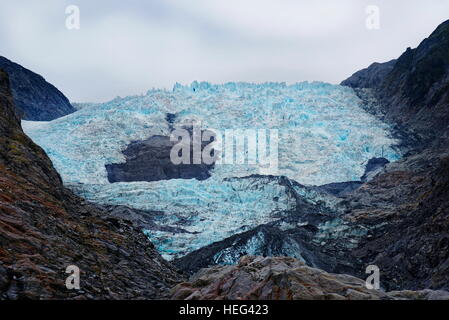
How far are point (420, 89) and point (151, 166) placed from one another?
105 feet

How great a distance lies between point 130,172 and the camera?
1909 inches

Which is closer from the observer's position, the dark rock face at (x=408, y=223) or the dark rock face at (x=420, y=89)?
the dark rock face at (x=408, y=223)

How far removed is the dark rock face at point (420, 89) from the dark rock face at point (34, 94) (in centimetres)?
4426

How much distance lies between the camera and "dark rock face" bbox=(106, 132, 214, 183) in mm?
48237

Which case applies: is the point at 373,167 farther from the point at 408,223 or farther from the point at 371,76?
the point at 371,76

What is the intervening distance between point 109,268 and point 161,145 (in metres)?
44.0

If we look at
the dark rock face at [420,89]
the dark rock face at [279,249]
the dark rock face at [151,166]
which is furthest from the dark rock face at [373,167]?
the dark rock face at [279,249]

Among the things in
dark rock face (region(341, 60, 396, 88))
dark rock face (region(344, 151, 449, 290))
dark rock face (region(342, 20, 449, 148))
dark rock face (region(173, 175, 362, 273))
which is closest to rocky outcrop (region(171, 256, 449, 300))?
dark rock face (region(344, 151, 449, 290))

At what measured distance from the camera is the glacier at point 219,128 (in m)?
33.5

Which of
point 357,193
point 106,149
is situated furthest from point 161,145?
point 357,193

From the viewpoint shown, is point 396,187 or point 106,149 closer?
point 396,187

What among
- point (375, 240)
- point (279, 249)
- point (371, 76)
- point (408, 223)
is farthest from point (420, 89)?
point (279, 249)

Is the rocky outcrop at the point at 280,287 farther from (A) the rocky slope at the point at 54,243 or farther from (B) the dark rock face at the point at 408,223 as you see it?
(B) the dark rock face at the point at 408,223

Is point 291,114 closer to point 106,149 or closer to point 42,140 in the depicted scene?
point 106,149
